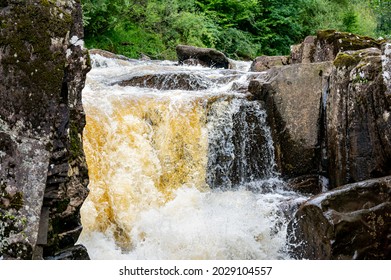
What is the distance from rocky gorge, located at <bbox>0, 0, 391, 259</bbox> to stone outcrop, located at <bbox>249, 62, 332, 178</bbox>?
0.06ft

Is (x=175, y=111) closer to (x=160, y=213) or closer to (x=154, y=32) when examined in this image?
(x=160, y=213)

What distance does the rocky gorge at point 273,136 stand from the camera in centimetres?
321

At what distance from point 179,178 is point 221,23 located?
15.5 meters

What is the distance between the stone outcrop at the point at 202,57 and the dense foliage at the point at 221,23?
240 centimetres

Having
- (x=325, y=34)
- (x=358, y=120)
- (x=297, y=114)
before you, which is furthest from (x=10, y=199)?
(x=325, y=34)

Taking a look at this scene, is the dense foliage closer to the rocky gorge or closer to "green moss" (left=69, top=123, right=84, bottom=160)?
the rocky gorge

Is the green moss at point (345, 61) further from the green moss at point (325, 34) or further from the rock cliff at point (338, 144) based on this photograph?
the green moss at point (325, 34)

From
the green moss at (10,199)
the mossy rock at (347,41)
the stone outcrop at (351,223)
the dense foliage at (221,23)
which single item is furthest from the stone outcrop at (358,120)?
the dense foliage at (221,23)

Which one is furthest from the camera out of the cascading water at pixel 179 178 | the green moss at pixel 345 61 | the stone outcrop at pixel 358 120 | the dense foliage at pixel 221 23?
the dense foliage at pixel 221 23

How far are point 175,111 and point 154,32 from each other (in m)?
10.4

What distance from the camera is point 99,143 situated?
285 inches

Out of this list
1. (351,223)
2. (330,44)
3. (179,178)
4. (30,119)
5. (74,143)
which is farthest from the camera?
(330,44)

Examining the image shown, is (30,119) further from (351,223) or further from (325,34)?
(325,34)

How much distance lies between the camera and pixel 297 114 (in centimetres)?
825
